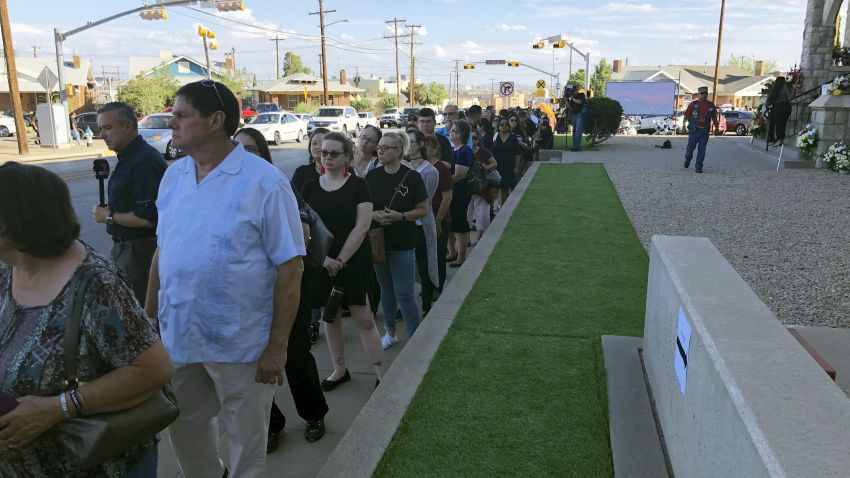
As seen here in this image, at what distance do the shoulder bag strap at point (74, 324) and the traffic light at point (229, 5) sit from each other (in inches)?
871

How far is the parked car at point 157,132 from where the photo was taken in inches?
851

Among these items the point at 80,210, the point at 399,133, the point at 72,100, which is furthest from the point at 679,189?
the point at 72,100

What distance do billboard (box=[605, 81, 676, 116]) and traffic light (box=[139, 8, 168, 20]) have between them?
89.3ft

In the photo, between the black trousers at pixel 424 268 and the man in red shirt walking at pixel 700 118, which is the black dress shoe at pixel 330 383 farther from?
the man in red shirt walking at pixel 700 118

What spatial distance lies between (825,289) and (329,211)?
4.92 meters

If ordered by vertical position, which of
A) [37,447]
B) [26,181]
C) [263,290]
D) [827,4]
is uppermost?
[827,4]

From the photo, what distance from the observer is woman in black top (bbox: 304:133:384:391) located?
4168 mm

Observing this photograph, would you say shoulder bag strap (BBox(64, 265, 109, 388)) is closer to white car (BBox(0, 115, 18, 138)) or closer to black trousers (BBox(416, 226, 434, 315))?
black trousers (BBox(416, 226, 434, 315))

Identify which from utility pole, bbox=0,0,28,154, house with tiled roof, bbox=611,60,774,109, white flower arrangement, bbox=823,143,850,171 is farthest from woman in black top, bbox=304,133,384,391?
house with tiled roof, bbox=611,60,774,109

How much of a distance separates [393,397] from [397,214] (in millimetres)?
1571

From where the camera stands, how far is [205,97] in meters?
2.58

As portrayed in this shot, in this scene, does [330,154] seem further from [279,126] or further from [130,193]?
[279,126]

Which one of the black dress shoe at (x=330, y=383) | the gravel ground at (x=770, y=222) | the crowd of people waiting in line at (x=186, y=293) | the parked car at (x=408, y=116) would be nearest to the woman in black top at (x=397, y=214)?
the crowd of people waiting in line at (x=186, y=293)

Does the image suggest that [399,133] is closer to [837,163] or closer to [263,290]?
[263,290]
